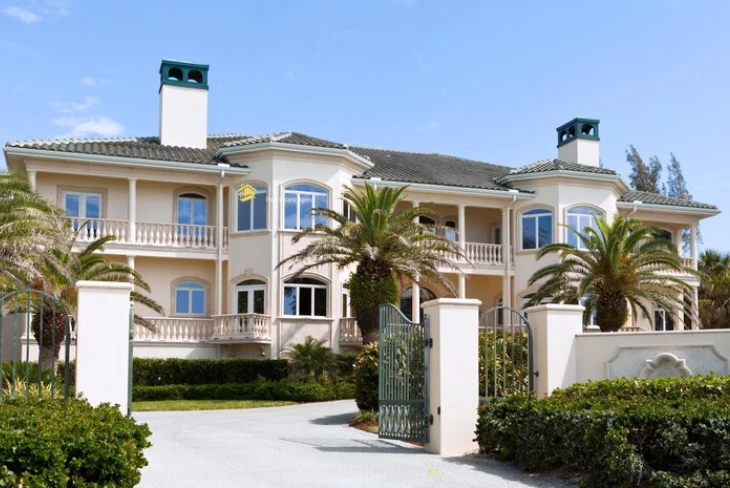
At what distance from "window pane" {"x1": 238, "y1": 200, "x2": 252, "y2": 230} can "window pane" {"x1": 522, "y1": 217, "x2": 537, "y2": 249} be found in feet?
38.2

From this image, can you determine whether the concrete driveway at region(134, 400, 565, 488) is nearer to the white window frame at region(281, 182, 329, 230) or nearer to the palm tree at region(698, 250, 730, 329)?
the white window frame at region(281, 182, 329, 230)

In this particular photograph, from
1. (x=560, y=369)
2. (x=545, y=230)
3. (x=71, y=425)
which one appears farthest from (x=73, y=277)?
(x=545, y=230)

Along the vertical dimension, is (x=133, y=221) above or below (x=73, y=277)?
above

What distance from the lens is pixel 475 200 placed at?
36.8 meters

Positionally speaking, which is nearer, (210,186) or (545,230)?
(210,186)

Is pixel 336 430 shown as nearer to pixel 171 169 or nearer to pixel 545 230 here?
pixel 171 169

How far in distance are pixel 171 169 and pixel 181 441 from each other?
18204 millimetres

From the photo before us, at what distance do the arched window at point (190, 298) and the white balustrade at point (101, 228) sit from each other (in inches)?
114

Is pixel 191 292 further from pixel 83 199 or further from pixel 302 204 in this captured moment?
pixel 302 204

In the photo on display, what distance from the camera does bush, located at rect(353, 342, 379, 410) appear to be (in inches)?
746

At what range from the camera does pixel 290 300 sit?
32.1 metres

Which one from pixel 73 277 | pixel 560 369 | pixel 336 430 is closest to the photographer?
pixel 560 369

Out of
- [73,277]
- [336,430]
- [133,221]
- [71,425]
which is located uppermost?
[133,221]

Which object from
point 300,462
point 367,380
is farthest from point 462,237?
point 300,462
